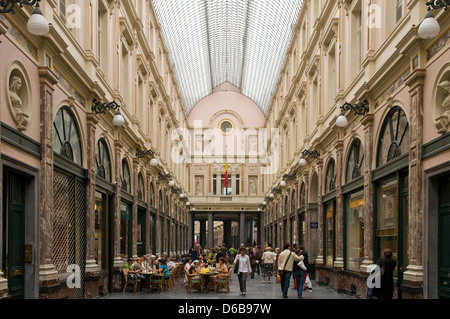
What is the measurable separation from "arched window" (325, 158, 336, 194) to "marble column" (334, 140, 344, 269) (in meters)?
1.40

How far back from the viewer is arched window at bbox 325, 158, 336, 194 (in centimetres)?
1930

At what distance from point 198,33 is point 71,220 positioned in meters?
29.3

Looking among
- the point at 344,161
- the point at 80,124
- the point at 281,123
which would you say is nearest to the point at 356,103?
the point at 344,161

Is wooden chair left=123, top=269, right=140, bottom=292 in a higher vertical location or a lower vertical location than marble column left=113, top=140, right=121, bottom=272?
lower

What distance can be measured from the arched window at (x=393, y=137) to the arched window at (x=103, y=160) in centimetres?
731

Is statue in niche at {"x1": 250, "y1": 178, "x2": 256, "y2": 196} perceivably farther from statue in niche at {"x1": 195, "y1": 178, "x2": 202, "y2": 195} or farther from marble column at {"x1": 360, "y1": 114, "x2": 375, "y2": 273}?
marble column at {"x1": 360, "y1": 114, "x2": 375, "y2": 273}

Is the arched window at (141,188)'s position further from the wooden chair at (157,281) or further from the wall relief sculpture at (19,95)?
the wall relief sculpture at (19,95)

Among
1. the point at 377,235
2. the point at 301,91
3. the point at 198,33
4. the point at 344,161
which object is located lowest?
the point at 377,235

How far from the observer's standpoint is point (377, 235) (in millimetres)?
13828

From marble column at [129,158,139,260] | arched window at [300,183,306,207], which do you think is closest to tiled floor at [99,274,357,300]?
marble column at [129,158,139,260]

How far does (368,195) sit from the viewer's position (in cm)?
1413

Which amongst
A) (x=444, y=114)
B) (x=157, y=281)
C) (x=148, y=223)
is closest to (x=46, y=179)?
(x=444, y=114)

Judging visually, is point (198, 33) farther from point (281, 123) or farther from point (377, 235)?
point (377, 235)

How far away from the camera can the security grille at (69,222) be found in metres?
11.8
